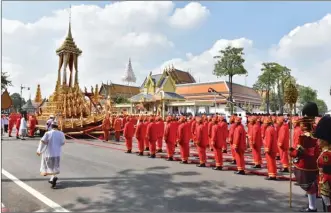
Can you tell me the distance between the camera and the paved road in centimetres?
511

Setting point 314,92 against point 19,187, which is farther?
point 314,92

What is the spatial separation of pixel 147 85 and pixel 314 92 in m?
42.2

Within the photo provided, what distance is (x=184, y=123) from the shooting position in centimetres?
994

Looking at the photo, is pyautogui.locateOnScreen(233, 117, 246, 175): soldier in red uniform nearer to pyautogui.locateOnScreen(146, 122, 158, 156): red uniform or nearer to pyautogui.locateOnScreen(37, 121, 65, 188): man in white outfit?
pyautogui.locateOnScreen(146, 122, 158, 156): red uniform

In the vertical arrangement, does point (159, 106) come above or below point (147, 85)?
below

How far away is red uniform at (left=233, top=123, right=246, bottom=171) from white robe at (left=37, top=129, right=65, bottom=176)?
4.88 m

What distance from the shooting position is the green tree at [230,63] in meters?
36.6

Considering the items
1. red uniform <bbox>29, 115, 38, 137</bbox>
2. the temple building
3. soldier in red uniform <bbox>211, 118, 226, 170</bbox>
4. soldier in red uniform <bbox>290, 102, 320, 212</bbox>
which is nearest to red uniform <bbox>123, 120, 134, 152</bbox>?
soldier in red uniform <bbox>211, 118, 226, 170</bbox>

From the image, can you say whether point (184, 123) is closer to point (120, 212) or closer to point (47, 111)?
point (120, 212)

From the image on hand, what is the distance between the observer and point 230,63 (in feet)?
123

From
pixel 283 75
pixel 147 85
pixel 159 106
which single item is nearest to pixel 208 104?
pixel 159 106

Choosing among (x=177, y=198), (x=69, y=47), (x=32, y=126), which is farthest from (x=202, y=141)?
(x=69, y=47)

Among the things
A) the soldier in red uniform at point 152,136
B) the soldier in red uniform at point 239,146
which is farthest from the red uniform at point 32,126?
the soldier in red uniform at point 239,146

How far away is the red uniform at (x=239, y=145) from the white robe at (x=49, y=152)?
4.88 meters
